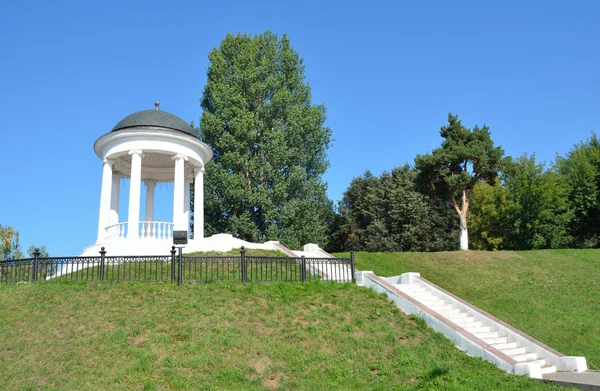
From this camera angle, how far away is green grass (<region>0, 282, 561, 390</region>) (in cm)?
1013

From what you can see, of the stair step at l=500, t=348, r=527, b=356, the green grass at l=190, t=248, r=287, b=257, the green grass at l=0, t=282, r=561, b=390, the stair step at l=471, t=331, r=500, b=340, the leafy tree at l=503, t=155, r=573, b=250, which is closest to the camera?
the green grass at l=0, t=282, r=561, b=390

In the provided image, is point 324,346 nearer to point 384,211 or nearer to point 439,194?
point 439,194

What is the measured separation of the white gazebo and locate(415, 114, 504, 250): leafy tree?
51.8 ft

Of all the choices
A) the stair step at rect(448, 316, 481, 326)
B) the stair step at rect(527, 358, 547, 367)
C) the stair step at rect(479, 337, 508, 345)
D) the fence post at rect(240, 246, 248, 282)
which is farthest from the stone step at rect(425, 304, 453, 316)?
the fence post at rect(240, 246, 248, 282)

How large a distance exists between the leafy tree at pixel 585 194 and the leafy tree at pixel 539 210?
713 mm

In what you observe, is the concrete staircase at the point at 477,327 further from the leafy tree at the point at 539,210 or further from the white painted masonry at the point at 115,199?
the leafy tree at the point at 539,210

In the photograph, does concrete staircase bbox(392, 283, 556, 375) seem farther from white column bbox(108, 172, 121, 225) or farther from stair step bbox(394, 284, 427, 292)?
white column bbox(108, 172, 121, 225)

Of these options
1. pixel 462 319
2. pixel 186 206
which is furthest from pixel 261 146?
pixel 462 319

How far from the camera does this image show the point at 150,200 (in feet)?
87.0

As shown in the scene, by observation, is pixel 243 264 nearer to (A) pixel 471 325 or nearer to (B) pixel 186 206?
(A) pixel 471 325

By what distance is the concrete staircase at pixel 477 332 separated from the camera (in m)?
12.3

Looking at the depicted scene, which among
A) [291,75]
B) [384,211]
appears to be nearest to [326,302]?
[291,75]

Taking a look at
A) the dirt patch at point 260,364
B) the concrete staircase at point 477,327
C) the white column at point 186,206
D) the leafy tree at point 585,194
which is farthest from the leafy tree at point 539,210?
the dirt patch at point 260,364

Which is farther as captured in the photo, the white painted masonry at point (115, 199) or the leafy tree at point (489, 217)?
the leafy tree at point (489, 217)
